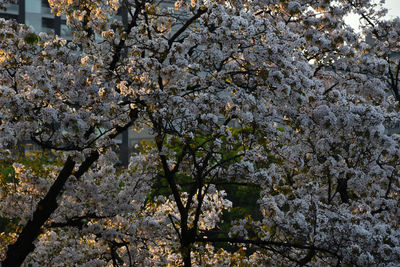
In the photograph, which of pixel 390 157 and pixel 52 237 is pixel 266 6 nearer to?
pixel 390 157

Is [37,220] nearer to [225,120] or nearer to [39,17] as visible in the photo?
[225,120]

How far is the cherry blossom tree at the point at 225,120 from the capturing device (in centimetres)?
889

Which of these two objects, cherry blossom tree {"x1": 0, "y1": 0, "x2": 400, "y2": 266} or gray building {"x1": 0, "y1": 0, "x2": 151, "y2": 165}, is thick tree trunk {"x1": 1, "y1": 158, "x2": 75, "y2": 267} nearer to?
cherry blossom tree {"x1": 0, "y1": 0, "x2": 400, "y2": 266}

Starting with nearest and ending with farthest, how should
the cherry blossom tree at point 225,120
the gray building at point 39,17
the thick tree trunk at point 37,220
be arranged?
the cherry blossom tree at point 225,120
the thick tree trunk at point 37,220
the gray building at point 39,17

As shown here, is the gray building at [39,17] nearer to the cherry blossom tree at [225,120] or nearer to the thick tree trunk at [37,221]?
the cherry blossom tree at [225,120]

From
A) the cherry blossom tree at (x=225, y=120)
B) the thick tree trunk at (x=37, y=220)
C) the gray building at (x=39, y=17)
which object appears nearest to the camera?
the cherry blossom tree at (x=225, y=120)

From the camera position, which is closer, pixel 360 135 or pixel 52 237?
pixel 360 135

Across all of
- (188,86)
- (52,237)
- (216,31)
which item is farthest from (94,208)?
(216,31)

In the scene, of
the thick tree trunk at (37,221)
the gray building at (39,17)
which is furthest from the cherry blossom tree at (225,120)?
the gray building at (39,17)

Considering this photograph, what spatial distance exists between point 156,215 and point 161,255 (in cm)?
107

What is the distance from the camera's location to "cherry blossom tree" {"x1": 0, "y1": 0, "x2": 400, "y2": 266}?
8891 millimetres

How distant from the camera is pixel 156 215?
573 inches

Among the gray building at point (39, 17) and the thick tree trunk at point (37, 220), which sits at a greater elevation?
the gray building at point (39, 17)

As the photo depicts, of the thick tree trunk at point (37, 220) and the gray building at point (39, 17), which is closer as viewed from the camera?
the thick tree trunk at point (37, 220)
